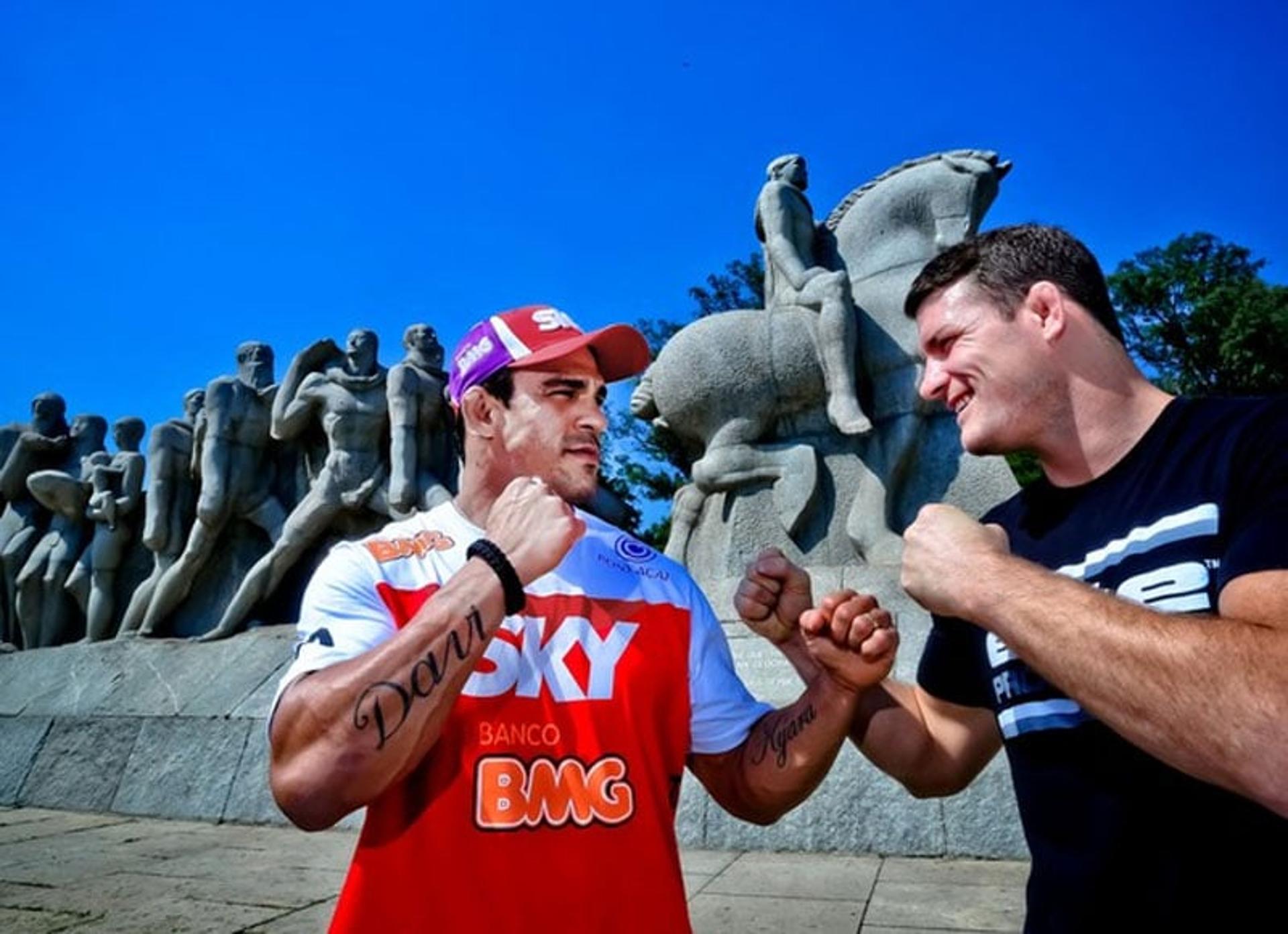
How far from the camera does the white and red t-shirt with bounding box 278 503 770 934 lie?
1344 mm

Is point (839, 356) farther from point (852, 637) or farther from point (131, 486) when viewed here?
point (131, 486)

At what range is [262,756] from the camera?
6.25 m

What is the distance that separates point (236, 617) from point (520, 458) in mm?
8294

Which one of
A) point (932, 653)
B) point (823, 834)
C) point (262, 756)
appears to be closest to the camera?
point (932, 653)

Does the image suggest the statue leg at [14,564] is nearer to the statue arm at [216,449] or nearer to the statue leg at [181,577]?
the statue leg at [181,577]

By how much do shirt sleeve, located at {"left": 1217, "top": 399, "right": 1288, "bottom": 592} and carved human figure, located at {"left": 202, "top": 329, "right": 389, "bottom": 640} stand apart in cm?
864

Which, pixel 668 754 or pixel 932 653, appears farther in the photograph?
pixel 932 653

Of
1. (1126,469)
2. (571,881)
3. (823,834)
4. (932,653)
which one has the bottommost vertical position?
(823,834)

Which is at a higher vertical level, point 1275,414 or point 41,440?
point 41,440

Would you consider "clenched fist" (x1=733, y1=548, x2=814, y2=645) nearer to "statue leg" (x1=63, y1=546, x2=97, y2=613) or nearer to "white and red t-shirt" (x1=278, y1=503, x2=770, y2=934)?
"white and red t-shirt" (x1=278, y1=503, x2=770, y2=934)

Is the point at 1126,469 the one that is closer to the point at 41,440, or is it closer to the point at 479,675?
the point at 479,675

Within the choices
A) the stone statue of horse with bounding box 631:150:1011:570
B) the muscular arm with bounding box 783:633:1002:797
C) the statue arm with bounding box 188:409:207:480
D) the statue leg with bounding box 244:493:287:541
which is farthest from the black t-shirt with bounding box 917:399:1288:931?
the statue arm with bounding box 188:409:207:480

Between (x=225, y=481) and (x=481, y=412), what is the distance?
9.14m

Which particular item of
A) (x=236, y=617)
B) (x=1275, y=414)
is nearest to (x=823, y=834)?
(x=1275, y=414)
